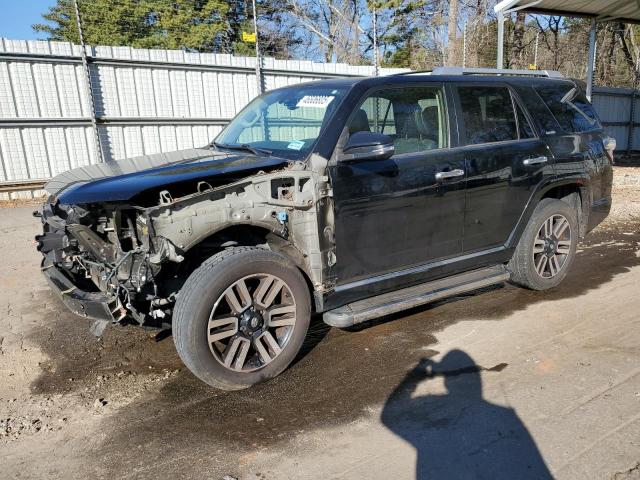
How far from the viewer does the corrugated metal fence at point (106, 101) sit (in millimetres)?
9750

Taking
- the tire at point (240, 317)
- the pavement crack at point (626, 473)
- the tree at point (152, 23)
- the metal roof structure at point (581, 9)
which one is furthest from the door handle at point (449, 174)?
the tree at point (152, 23)

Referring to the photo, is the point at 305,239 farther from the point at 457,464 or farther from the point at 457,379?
the point at 457,464

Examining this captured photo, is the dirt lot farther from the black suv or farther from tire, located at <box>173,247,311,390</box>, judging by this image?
the black suv

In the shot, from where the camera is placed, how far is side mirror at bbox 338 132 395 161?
3551 millimetres

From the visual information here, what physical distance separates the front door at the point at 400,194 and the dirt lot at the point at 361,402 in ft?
2.30

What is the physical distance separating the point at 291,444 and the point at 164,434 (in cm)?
75

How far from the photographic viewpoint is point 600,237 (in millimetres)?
7465

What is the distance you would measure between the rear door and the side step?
0.24 metres

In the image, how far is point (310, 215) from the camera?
11.6 ft

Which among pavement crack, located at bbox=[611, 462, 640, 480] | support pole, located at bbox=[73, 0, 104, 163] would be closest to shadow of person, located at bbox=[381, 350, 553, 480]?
pavement crack, located at bbox=[611, 462, 640, 480]

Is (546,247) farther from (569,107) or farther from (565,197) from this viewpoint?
(569,107)

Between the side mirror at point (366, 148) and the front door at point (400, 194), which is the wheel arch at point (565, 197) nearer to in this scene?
the front door at point (400, 194)

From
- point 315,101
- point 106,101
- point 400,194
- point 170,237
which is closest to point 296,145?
point 315,101

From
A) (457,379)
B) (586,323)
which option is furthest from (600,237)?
(457,379)
